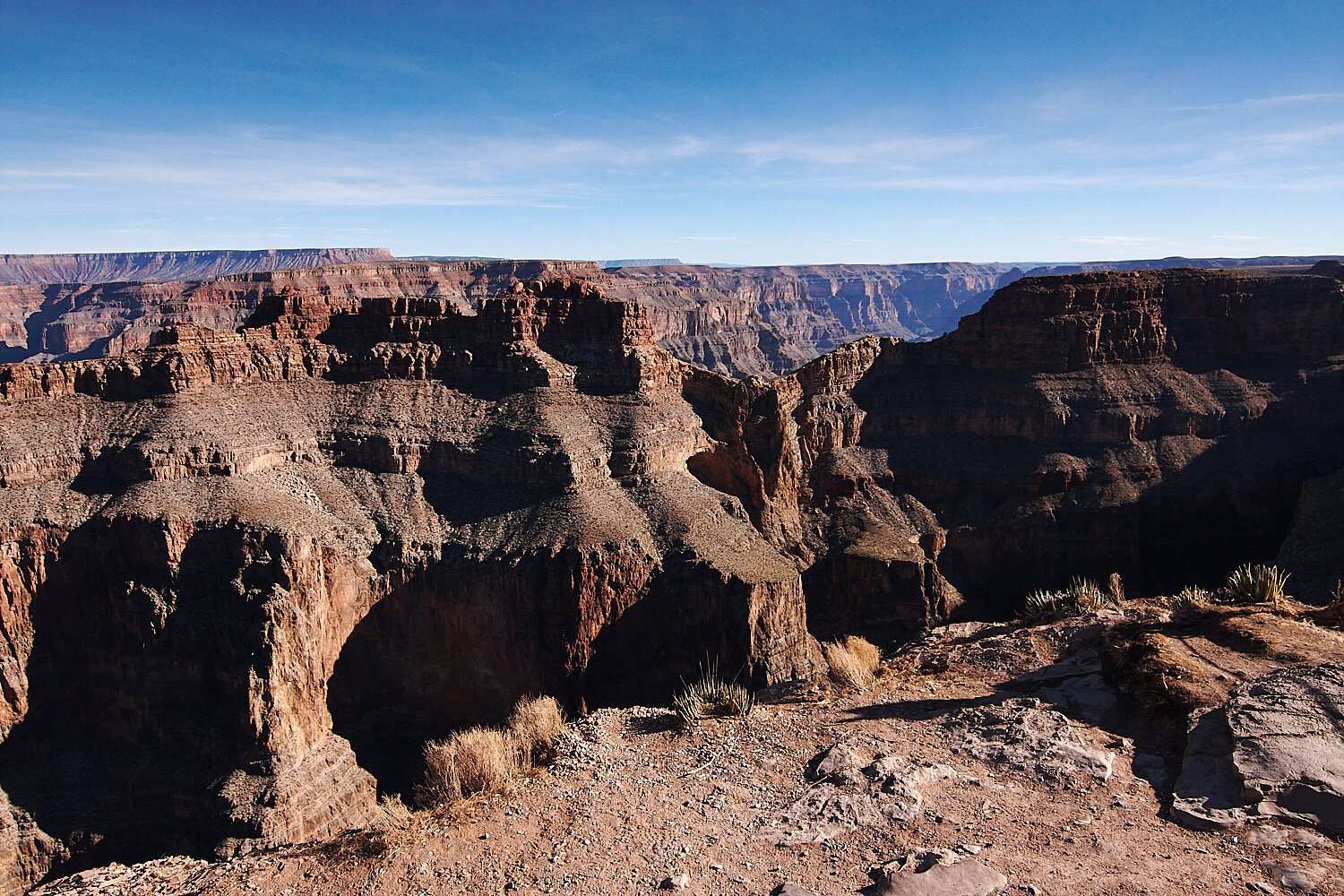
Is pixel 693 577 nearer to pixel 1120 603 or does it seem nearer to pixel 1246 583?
pixel 1120 603

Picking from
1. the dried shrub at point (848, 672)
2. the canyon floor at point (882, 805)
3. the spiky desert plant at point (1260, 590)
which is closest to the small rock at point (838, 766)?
the canyon floor at point (882, 805)

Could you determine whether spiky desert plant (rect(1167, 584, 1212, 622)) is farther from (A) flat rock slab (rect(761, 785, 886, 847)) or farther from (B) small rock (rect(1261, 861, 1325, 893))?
(A) flat rock slab (rect(761, 785, 886, 847))

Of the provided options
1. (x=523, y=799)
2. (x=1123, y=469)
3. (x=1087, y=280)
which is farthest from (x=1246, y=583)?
(x=1087, y=280)

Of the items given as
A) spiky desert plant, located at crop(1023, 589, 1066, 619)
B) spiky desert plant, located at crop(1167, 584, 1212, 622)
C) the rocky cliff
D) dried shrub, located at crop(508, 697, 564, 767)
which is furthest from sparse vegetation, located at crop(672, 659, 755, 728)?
the rocky cliff

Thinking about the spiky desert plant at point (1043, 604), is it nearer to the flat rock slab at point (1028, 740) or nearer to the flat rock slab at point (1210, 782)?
the flat rock slab at point (1028, 740)

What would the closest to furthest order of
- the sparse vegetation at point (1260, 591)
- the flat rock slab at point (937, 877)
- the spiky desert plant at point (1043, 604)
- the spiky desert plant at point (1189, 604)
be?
the flat rock slab at point (937, 877) → the spiky desert plant at point (1189, 604) → the sparse vegetation at point (1260, 591) → the spiky desert plant at point (1043, 604)

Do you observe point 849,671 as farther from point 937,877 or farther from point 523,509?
point 523,509

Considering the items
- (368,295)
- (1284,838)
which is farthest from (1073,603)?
(368,295)
